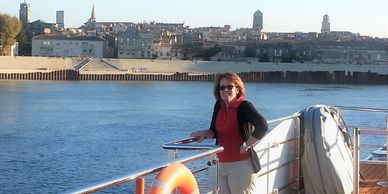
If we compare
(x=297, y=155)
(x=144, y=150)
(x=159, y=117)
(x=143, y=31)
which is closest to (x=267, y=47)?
(x=143, y=31)

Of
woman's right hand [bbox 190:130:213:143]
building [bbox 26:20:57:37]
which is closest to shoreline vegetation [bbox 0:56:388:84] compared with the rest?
building [bbox 26:20:57:37]

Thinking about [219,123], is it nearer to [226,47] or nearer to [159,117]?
[159,117]

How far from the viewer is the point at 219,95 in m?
3.96

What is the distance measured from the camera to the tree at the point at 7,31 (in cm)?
8831

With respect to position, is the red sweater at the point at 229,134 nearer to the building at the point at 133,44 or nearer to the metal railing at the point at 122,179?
the metal railing at the point at 122,179

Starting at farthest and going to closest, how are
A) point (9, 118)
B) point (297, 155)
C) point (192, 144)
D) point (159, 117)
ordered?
point (159, 117) → point (9, 118) → point (297, 155) → point (192, 144)

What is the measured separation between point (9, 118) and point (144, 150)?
13221 mm

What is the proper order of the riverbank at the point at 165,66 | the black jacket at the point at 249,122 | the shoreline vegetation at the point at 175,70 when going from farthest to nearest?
the riverbank at the point at 165,66 → the shoreline vegetation at the point at 175,70 → the black jacket at the point at 249,122

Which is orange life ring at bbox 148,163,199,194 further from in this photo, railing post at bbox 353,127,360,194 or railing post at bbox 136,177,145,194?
railing post at bbox 353,127,360,194

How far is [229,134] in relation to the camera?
154 inches

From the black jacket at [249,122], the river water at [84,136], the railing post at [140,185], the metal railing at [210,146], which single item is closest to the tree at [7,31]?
the river water at [84,136]

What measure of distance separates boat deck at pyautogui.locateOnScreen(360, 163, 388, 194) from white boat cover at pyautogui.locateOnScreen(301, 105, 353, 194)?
33cm

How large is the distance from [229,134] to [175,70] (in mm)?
91887

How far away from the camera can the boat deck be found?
18.8 ft
